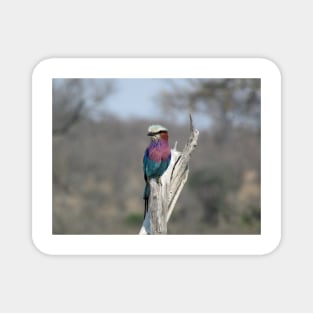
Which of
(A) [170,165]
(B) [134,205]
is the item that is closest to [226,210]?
(B) [134,205]

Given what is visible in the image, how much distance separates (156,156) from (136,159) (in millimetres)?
1919

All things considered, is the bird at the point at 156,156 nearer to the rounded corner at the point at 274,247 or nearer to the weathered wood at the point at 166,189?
the weathered wood at the point at 166,189

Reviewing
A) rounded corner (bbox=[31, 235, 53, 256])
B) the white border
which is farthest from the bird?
rounded corner (bbox=[31, 235, 53, 256])

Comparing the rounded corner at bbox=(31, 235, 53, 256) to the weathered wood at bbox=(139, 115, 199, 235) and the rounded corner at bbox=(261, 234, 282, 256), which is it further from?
the rounded corner at bbox=(261, 234, 282, 256)

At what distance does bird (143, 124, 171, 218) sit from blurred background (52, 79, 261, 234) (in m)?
0.99

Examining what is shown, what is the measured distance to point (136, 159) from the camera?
5.26m

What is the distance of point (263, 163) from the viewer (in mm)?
3188
